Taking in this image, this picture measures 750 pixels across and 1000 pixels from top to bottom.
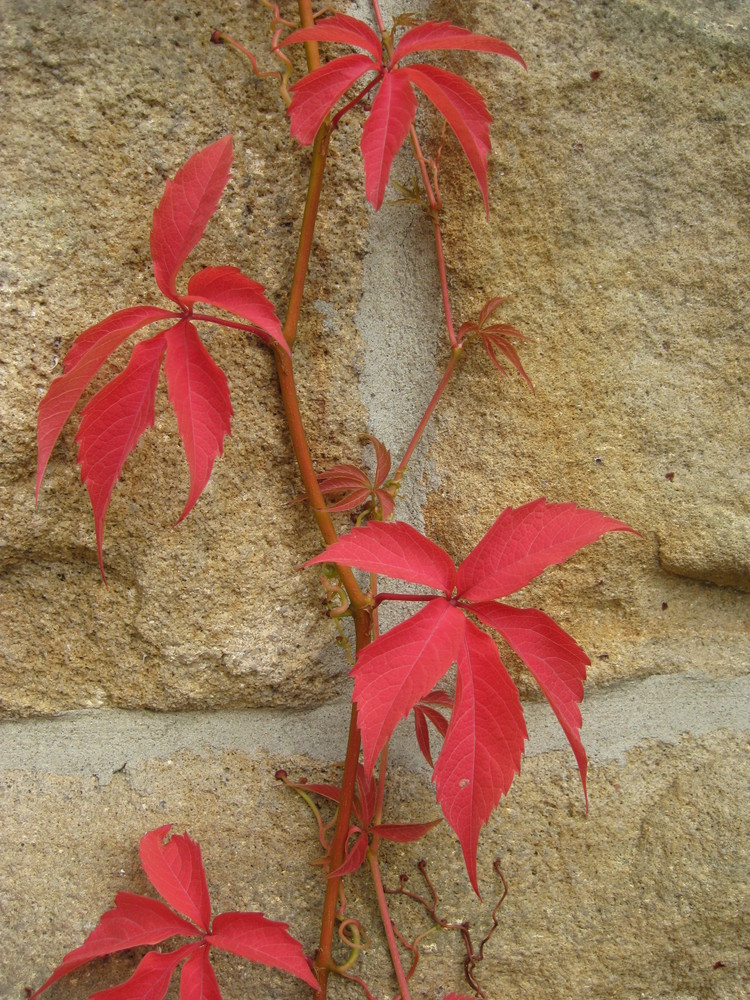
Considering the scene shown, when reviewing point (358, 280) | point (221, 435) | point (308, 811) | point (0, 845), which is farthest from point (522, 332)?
point (0, 845)

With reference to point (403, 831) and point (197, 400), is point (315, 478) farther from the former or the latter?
point (403, 831)

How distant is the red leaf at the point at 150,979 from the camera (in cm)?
64

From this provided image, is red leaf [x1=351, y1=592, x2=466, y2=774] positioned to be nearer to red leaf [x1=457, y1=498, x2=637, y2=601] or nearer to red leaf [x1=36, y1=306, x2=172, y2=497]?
red leaf [x1=457, y1=498, x2=637, y2=601]

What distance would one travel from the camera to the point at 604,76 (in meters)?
0.79

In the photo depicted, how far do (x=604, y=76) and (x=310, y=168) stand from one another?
310 millimetres

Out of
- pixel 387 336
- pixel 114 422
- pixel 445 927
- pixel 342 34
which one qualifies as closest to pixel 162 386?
pixel 114 422

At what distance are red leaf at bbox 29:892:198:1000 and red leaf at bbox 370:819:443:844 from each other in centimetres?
18

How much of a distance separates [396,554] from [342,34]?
1.38 feet

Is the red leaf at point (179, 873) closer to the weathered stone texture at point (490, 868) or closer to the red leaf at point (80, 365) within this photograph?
the weathered stone texture at point (490, 868)

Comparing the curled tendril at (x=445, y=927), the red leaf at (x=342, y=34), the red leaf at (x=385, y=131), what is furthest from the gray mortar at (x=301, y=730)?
the red leaf at (x=342, y=34)

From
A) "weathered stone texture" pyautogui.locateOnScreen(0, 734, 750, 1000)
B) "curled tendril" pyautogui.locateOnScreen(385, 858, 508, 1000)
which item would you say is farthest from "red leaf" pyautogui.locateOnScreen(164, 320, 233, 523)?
"curled tendril" pyautogui.locateOnScreen(385, 858, 508, 1000)

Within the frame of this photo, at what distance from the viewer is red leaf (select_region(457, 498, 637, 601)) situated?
2.01ft

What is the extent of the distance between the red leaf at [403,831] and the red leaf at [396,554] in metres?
0.25

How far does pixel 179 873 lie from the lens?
0.69 metres
